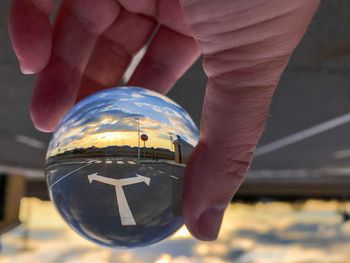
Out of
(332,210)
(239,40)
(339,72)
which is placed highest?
(239,40)

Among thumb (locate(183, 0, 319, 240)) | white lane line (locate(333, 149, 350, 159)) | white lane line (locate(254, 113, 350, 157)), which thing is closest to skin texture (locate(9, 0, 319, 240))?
thumb (locate(183, 0, 319, 240))

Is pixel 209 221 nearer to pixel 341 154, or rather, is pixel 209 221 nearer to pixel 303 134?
pixel 303 134

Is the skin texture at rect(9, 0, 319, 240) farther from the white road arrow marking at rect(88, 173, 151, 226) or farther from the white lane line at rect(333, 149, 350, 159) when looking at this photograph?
the white lane line at rect(333, 149, 350, 159)

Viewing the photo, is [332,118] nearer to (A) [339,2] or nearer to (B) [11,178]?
(A) [339,2]

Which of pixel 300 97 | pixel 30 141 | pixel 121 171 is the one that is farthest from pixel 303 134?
pixel 121 171

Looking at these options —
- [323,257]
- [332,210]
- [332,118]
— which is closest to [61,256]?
[323,257]

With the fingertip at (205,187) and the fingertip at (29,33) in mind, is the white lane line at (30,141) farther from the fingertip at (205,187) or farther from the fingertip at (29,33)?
the fingertip at (205,187)

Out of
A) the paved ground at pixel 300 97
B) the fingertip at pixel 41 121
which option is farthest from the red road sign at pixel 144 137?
the paved ground at pixel 300 97
